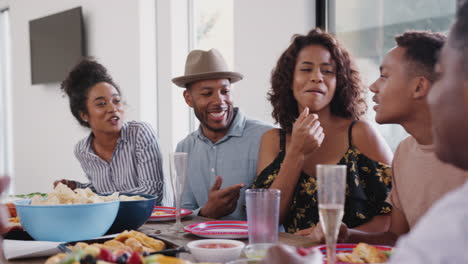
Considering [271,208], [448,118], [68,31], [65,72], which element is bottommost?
[271,208]

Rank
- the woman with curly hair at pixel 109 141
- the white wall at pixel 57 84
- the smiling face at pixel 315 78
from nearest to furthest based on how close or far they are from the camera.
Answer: the smiling face at pixel 315 78
the woman with curly hair at pixel 109 141
the white wall at pixel 57 84

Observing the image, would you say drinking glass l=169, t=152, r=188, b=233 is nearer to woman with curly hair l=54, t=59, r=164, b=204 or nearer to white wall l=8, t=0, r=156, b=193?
woman with curly hair l=54, t=59, r=164, b=204

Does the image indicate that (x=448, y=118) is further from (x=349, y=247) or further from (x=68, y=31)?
(x=68, y=31)

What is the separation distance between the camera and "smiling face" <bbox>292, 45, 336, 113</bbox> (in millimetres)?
2008

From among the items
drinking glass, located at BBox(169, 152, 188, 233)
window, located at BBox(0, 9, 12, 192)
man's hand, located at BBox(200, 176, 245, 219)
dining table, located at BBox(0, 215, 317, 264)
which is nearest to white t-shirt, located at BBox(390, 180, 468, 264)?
dining table, located at BBox(0, 215, 317, 264)

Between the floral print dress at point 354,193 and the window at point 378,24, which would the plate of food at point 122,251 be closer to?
the floral print dress at point 354,193

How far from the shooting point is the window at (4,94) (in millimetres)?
6562

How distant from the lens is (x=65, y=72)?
514cm

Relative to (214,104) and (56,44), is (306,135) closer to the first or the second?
(214,104)

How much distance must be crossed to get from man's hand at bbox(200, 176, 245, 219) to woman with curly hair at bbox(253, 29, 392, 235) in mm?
194

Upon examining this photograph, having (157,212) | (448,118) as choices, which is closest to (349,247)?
(448,118)

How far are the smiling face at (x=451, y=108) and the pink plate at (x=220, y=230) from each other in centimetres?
80

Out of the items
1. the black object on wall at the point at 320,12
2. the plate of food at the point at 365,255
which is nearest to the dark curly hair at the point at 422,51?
the plate of food at the point at 365,255

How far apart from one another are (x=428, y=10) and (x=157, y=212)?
190 cm
